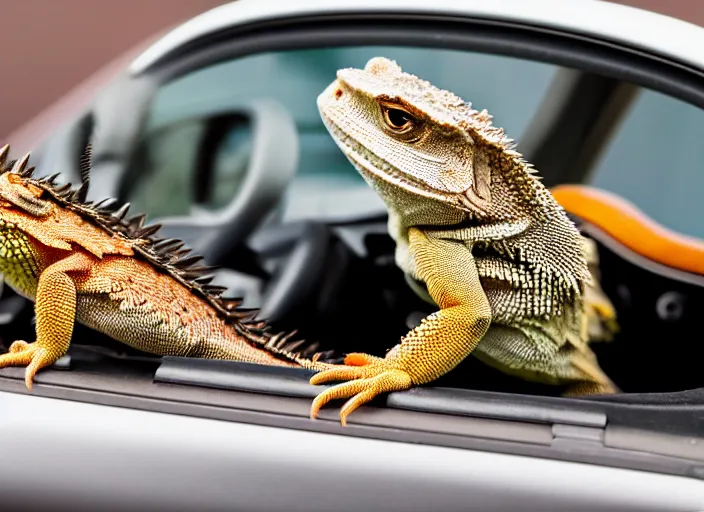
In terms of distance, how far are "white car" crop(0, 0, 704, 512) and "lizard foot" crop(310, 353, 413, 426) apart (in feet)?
0.08

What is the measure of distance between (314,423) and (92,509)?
0.33 meters

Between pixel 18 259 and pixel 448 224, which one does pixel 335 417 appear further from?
pixel 18 259

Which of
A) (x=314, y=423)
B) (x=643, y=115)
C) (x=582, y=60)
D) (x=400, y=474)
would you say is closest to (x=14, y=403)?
(x=314, y=423)

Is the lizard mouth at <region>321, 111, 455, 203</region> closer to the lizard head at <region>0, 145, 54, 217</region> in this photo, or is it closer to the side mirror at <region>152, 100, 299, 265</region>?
the lizard head at <region>0, 145, 54, 217</region>

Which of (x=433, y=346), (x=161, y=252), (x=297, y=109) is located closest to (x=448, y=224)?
(x=433, y=346)

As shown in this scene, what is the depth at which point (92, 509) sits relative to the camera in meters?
1.06

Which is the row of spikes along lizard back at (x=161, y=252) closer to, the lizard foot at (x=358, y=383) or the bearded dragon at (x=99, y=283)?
the bearded dragon at (x=99, y=283)

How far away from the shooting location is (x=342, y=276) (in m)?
1.71

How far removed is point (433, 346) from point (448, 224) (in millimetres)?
183

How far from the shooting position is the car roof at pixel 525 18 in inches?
49.4

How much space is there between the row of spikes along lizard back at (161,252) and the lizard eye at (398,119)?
1.17 ft

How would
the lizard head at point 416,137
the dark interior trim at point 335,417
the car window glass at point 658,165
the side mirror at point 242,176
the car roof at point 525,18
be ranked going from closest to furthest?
the dark interior trim at point 335,417
the lizard head at point 416,137
the car roof at point 525,18
the car window glass at point 658,165
the side mirror at point 242,176

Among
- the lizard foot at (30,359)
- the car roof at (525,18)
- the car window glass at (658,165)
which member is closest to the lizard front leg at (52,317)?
Result: the lizard foot at (30,359)

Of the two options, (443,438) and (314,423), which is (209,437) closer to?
(314,423)
